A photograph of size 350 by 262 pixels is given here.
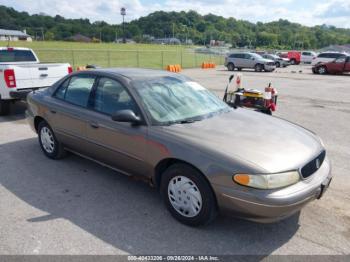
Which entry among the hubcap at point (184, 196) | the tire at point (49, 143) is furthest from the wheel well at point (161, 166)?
the tire at point (49, 143)

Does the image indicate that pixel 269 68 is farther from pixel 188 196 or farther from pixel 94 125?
pixel 188 196

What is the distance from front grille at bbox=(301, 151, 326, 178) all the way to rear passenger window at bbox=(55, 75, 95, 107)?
115 inches

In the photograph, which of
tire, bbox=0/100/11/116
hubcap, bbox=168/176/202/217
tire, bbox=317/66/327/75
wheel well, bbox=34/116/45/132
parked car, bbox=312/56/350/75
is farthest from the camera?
tire, bbox=317/66/327/75

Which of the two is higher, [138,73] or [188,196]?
[138,73]

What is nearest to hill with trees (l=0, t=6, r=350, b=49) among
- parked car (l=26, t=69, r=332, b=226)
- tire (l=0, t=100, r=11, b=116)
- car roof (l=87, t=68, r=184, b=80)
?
tire (l=0, t=100, r=11, b=116)

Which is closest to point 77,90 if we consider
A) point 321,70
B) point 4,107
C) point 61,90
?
point 61,90

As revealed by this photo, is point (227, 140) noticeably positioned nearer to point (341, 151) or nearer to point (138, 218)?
point (138, 218)

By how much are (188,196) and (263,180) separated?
32.6 inches

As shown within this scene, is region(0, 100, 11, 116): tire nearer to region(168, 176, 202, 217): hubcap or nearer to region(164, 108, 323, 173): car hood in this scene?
region(164, 108, 323, 173): car hood

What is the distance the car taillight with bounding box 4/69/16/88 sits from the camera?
7.76m

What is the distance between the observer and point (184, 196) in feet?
11.3

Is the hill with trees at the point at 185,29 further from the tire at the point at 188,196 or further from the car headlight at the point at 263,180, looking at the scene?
the car headlight at the point at 263,180

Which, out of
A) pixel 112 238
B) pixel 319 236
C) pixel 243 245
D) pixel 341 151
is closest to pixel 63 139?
pixel 112 238

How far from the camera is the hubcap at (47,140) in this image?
209 inches
